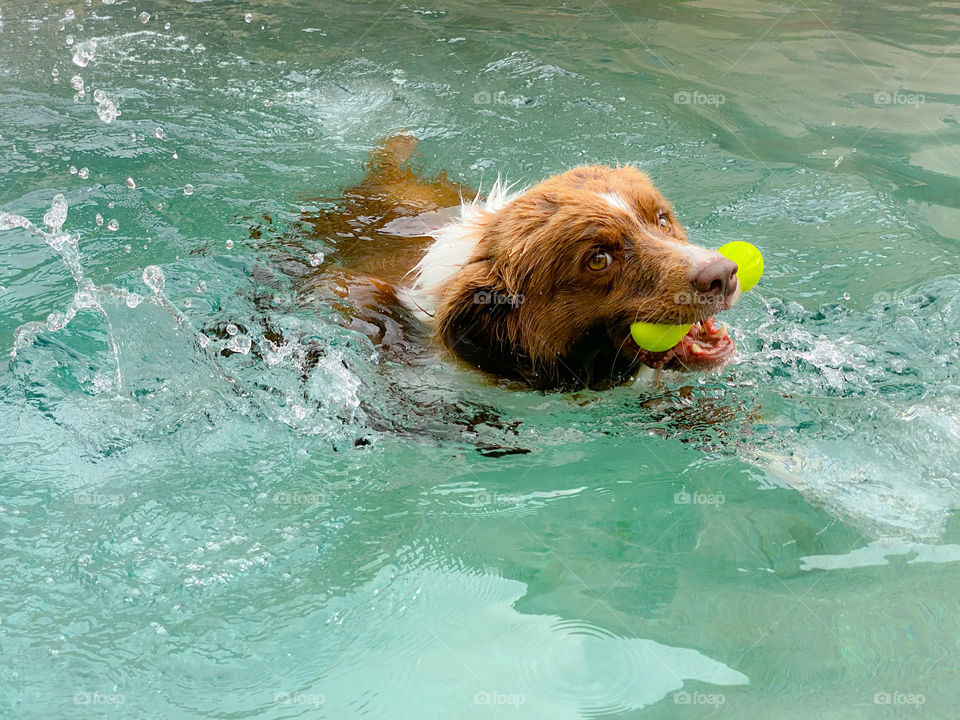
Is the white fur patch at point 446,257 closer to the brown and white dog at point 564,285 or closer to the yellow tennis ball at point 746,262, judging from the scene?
the brown and white dog at point 564,285

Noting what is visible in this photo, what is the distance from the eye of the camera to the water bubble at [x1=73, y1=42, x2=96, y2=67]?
8173mm

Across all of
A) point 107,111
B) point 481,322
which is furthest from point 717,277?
point 107,111

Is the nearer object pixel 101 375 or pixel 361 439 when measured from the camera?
pixel 361 439

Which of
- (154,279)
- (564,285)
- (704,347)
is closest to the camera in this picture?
(564,285)

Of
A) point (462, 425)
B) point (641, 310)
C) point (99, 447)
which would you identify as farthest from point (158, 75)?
point (641, 310)

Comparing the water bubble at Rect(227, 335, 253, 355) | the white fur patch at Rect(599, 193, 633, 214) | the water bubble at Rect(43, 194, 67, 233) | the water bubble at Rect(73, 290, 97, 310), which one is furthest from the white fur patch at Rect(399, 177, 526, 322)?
the water bubble at Rect(43, 194, 67, 233)

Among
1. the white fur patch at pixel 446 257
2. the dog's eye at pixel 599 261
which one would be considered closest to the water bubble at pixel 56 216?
the white fur patch at pixel 446 257

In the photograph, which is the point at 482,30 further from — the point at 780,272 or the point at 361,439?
the point at 361,439

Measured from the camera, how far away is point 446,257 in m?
4.74

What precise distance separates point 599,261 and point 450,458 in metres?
1.23

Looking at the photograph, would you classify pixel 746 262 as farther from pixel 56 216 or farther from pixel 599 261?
pixel 56 216

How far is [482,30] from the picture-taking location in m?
9.70

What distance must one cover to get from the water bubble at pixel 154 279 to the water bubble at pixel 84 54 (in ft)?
12.5

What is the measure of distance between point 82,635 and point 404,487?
1514mm
